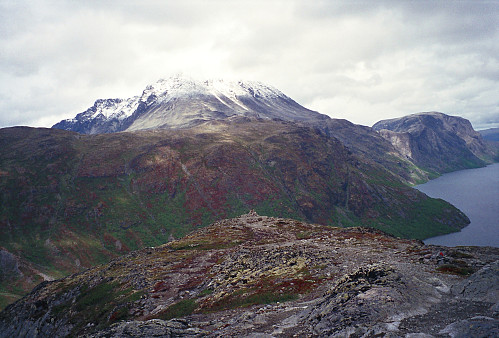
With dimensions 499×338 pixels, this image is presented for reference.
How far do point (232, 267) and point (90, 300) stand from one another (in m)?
30.6

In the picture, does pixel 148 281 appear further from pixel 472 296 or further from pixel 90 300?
pixel 472 296

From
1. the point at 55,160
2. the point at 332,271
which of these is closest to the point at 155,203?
the point at 55,160

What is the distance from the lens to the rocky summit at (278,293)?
24.5 meters

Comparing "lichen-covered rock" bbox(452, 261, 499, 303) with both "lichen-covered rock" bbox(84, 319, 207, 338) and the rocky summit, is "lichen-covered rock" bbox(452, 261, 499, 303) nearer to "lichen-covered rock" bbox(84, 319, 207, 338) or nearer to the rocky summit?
the rocky summit

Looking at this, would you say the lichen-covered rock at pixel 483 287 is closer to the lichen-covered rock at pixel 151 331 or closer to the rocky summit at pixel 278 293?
the rocky summit at pixel 278 293

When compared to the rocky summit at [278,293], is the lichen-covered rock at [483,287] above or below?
above

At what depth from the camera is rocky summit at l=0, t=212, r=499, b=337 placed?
24.5 meters

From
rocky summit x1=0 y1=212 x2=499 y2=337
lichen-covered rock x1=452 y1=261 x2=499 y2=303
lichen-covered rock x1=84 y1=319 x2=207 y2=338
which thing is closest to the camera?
rocky summit x1=0 y1=212 x2=499 y2=337

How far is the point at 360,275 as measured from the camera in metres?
34.2

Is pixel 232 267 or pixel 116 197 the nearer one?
pixel 232 267

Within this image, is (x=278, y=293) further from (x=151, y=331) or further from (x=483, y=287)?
(x=483, y=287)

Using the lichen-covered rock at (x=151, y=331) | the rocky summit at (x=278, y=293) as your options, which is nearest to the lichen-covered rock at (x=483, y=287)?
the rocky summit at (x=278, y=293)

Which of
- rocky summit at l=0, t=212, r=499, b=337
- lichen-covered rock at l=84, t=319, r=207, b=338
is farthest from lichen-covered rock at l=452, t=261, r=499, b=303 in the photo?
lichen-covered rock at l=84, t=319, r=207, b=338

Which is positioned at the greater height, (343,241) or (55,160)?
(55,160)
